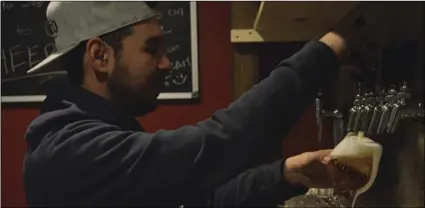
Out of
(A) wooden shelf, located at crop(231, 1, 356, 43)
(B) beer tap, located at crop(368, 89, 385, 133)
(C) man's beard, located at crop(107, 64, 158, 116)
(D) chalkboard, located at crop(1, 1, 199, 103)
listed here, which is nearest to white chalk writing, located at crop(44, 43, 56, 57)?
(D) chalkboard, located at crop(1, 1, 199, 103)

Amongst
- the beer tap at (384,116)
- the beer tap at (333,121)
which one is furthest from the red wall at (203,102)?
the beer tap at (384,116)

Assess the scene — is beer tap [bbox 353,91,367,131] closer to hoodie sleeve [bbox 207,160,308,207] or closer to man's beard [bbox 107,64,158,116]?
hoodie sleeve [bbox 207,160,308,207]

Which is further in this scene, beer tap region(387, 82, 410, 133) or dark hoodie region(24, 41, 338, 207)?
beer tap region(387, 82, 410, 133)

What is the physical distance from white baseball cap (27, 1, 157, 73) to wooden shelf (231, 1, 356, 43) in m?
0.17

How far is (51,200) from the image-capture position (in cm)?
88

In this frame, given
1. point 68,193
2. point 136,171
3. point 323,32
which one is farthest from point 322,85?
point 68,193

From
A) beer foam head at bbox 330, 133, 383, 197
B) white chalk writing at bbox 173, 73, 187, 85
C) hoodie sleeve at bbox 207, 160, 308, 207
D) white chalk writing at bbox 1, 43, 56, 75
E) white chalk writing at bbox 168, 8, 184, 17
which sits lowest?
hoodie sleeve at bbox 207, 160, 308, 207

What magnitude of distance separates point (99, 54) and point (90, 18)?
2.2 inches

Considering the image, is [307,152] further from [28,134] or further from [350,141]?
[28,134]

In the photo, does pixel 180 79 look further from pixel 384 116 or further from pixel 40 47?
pixel 384 116

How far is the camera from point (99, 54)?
89 cm

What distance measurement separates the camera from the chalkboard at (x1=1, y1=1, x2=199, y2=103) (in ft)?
3.08

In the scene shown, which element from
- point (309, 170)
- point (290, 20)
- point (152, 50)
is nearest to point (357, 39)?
point (290, 20)

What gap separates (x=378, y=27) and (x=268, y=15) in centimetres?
18
